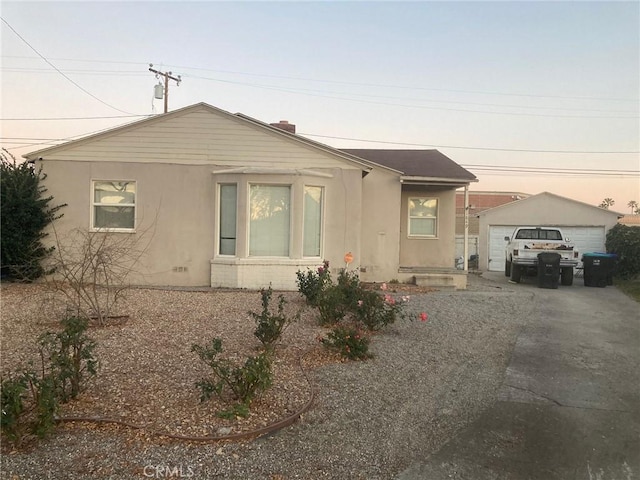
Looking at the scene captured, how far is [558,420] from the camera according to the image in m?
4.48

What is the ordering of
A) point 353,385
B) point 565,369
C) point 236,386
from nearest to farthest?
point 236,386, point 353,385, point 565,369

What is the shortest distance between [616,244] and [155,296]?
17675 millimetres

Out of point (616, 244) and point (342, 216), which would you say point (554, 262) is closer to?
point (616, 244)

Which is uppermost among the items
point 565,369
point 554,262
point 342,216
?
point 342,216

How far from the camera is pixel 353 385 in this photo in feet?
16.6

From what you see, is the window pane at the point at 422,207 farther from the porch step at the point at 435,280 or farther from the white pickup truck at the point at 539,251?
the white pickup truck at the point at 539,251

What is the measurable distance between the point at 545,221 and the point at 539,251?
21.7 feet

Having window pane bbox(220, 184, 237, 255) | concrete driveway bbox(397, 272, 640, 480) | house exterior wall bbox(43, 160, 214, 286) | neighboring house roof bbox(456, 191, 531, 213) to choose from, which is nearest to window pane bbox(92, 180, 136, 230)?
house exterior wall bbox(43, 160, 214, 286)

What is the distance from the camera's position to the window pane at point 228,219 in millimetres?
11498

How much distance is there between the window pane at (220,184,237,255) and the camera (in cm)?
1150

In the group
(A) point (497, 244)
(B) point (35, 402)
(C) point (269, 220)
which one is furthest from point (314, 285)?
(A) point (497, 244)

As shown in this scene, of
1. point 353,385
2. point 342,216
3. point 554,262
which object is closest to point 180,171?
point 342,216

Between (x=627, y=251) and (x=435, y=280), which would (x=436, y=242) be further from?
(x=627, y=251)

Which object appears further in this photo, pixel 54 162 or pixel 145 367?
pixel 54 162
